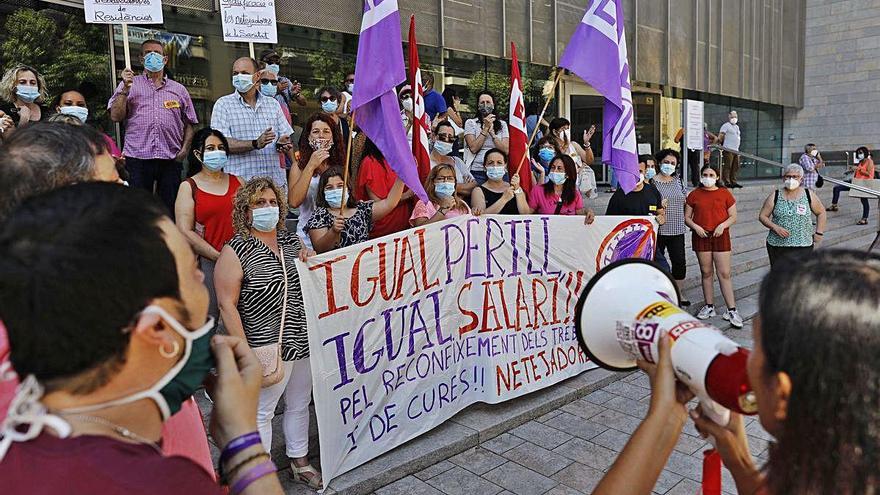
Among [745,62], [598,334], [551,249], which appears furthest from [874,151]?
[598,334]

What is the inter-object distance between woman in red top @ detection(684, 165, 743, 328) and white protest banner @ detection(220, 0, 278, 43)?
4.80 meters

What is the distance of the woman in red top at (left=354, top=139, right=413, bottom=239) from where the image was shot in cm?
473

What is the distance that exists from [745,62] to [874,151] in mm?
6358

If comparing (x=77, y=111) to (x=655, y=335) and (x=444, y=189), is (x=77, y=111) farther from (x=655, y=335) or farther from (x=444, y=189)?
(x=655, y=335)

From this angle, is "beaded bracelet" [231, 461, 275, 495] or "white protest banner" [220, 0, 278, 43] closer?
"beaded bracelet" [231, 461, 275, 495]

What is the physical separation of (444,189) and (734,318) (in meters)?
3.89

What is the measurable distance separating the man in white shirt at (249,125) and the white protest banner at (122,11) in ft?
2.97

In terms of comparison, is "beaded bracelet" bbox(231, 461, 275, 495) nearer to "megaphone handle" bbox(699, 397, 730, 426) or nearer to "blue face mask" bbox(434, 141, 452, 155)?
"megaphone handle" bbox(699, 397, 730, 426)

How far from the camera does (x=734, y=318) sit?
22.4 feet

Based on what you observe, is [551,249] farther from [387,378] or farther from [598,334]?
[598,334]

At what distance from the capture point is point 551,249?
5047 mm

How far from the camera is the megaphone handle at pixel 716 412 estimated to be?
4.72 ft

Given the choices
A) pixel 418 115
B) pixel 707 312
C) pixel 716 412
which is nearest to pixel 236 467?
pixel 716 412

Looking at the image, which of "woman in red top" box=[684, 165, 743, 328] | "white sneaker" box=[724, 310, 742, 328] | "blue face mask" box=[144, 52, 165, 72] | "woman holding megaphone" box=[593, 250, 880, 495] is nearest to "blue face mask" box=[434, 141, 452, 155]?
"blue face mask" box=[144, 52, 165, 72]
